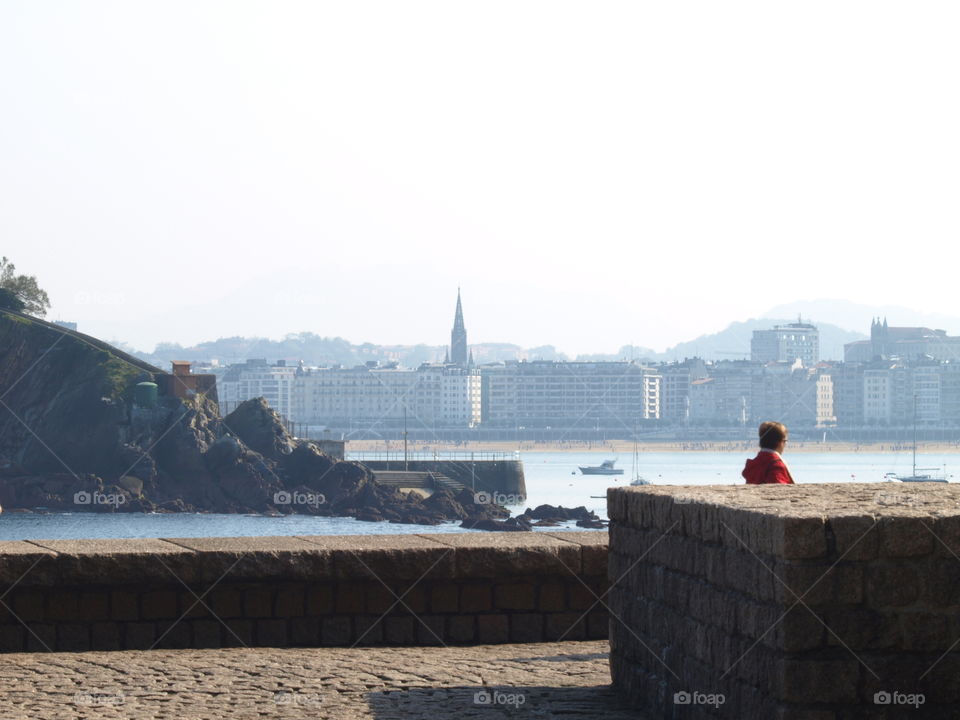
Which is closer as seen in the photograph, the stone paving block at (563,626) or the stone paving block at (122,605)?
the stone paving block at (122,605)

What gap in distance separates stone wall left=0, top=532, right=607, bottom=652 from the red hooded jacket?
0.93 m

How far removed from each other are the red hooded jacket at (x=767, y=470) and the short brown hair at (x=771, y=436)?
0.08 m

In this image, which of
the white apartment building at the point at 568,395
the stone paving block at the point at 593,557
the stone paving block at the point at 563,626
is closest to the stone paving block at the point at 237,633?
the stone paving block at the point at 563,626

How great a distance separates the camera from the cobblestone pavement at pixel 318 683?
4.41m

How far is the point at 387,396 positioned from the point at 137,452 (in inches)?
3733

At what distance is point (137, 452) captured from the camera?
8950cm

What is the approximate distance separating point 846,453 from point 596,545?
15661 cm

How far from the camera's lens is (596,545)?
232 inches

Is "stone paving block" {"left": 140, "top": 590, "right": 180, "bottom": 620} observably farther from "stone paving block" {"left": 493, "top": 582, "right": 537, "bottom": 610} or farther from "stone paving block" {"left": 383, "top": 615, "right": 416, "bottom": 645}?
"stone paving block" {"left": 493, "top": 582, "right": 537, "bottom": 610}

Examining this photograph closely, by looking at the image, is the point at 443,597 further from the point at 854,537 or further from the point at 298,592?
the point at 854,537

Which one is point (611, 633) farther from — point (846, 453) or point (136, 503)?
point (846, 453)

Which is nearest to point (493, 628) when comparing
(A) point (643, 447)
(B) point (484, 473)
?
(B) point (484, 473)

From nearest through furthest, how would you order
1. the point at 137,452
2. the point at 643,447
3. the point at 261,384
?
the point at 137,452, the point at 643,447, the point at 261,384

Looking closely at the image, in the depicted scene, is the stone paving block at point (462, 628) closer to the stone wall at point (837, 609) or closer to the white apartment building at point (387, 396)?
the stone wall at point (837, 609)
